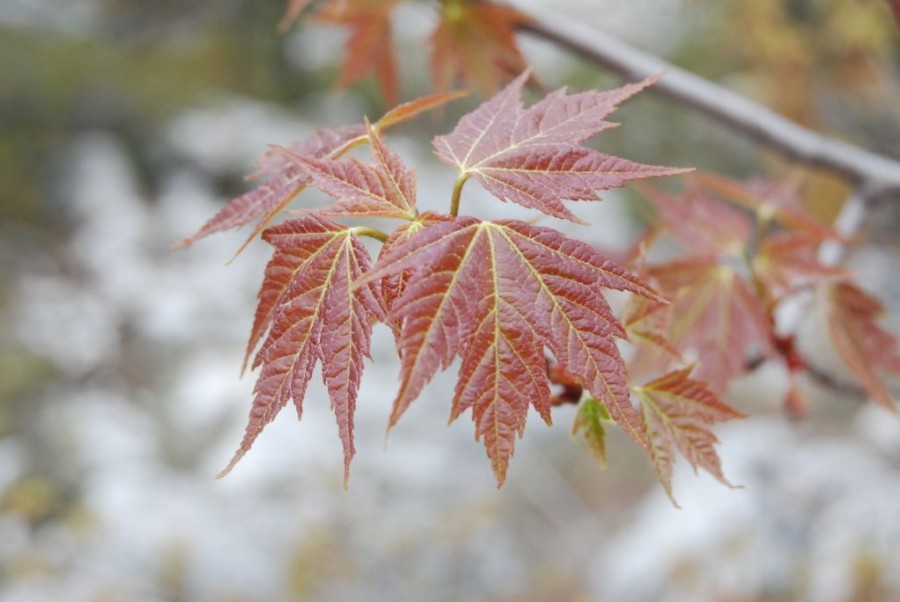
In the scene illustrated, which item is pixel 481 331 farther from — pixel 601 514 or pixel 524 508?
pixel 601 514

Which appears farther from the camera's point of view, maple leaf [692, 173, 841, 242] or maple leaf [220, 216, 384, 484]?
maple leaf [692, 173, 841, 242]

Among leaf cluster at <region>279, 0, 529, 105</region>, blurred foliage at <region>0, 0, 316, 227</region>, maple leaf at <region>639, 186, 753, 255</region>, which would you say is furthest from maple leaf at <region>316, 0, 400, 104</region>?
blurred foliage at <region>0, 0, 316, 227</region>

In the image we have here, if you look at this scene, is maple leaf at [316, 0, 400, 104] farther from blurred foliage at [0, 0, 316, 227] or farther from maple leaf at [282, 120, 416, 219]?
blurred foliage at [0, 0, 316, 227]

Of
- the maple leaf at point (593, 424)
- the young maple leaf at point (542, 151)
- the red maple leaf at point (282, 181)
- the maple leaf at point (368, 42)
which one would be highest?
the young maple leaf at point (542, 151)

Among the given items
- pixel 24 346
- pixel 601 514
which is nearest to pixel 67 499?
pixel 24 346

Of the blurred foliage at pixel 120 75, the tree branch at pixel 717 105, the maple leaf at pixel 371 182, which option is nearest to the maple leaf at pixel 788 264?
the tree branch at pixel 717 105

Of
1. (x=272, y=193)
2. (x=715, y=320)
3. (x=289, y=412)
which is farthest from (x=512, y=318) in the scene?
(x=289, y=412)

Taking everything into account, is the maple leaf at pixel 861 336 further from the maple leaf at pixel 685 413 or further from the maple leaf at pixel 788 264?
the maple leaf at pixel 685 413
